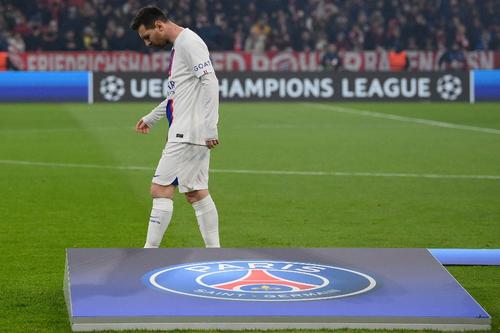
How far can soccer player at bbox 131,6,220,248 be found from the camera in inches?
316

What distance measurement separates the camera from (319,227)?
1077cm

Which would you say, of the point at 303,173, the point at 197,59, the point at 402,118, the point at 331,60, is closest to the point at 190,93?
the point at 197,59

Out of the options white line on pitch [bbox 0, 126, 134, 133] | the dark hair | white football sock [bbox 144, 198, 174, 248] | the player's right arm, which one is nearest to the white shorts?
white football sock [bbox 144, 198, 174, 248]

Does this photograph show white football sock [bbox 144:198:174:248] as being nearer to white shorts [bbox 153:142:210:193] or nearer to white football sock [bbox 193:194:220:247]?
white shorts [bbox 153:142:210:193]

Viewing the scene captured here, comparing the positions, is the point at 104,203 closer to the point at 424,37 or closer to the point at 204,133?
the point at 204,133

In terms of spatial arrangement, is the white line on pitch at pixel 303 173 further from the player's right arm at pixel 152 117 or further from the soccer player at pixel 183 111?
the soccer player at pixel 183 111

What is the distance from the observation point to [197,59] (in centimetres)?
802

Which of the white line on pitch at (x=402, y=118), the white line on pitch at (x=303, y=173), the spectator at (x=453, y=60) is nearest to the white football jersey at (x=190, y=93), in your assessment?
the white line on pitch at (x=303, y=173)

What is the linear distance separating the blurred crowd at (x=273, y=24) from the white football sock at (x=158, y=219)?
25.7 m

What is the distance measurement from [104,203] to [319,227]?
2.59 m

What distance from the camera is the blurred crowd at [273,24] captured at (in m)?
34.7

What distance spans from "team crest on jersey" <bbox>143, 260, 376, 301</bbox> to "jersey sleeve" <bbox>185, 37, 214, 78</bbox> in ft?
4.41

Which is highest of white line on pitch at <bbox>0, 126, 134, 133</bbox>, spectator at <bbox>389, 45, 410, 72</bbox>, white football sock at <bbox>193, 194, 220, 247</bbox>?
spectator at <bbox>389, 45, 410, 72</bbox>

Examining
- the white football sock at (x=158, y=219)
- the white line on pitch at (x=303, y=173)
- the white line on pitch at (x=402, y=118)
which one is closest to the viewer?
the white football sock at (x=158, y=219)
